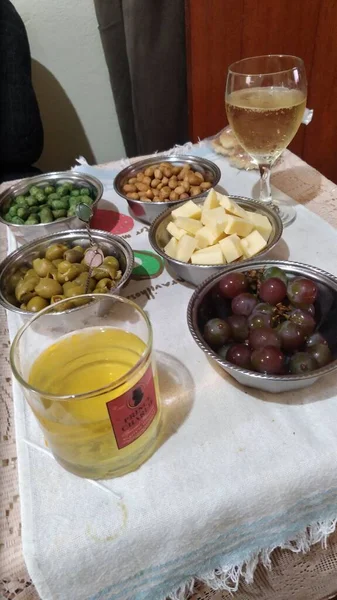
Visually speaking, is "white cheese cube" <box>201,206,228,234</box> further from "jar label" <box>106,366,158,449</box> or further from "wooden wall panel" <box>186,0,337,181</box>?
"wooden wall panel" <box>186,0,337,181</box>

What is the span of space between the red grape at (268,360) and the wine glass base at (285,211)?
353mm

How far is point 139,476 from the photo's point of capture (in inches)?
15.5

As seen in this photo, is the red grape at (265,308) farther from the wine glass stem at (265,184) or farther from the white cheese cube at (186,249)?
the wine glass stem at (265,184)

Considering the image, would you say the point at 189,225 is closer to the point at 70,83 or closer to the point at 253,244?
Result: the point at 253,244

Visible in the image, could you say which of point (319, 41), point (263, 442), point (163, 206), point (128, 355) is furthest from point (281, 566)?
point (319, 41)

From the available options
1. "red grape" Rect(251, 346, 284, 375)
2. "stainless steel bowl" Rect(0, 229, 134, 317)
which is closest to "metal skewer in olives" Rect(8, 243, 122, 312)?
"stainless steel bowl" Rect(0, 229, 134, 317)

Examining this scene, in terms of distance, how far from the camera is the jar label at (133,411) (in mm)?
361

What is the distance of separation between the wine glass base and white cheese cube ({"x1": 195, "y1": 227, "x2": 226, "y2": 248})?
0.57 ft

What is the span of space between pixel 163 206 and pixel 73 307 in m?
0.34

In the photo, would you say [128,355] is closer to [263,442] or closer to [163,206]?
[263,442]

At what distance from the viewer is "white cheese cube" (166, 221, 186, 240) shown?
0.64m

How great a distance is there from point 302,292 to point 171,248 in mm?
205

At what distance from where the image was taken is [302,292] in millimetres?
496

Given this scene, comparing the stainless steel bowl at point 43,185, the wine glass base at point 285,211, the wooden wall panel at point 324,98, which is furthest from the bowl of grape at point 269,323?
the wooden wall panel at point 324,98
